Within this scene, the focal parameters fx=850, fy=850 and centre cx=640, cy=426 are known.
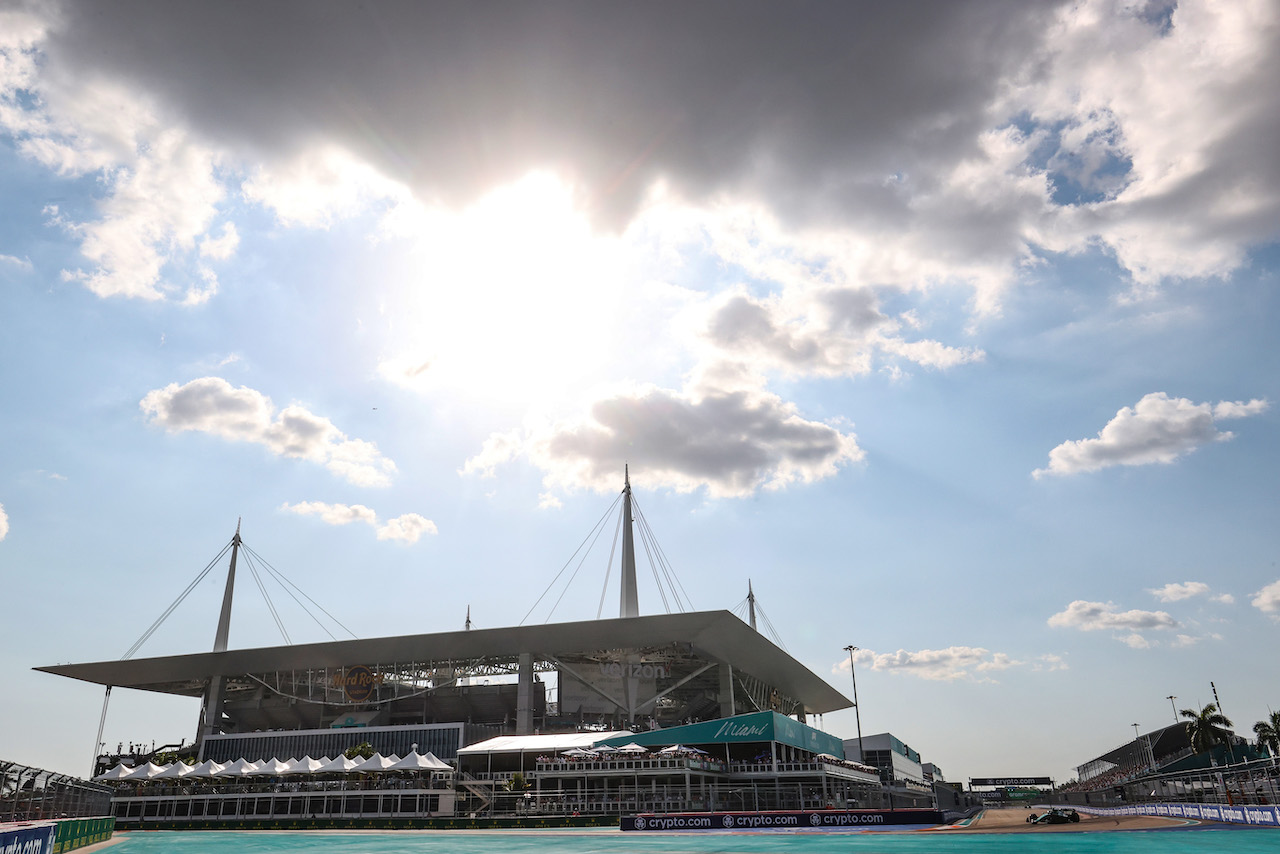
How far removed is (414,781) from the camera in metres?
65.1

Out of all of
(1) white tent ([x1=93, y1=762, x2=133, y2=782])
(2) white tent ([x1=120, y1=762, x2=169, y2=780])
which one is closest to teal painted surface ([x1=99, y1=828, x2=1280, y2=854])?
(2) white tent ([x1=120, y1=762, x2=169, y2=780])

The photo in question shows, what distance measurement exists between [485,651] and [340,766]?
2505 centimetres

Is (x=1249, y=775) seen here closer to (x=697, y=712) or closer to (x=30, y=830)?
(x=30, y=830)

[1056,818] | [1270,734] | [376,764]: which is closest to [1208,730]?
[1270,734]

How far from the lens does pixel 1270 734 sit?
9675 cm

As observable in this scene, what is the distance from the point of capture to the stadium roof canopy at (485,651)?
80.6 meters

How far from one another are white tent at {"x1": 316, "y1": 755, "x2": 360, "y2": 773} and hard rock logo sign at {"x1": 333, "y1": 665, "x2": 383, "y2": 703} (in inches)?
1245

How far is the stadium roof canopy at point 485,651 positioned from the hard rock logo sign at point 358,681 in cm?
151

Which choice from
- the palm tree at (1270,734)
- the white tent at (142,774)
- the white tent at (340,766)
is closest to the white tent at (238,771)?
the white tent at (142,774)

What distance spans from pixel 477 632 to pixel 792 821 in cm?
4839

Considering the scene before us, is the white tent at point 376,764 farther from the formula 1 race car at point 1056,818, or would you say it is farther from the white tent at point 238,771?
the formula 1 race car at point 1056,818

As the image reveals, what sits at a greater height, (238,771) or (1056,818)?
(238,771)

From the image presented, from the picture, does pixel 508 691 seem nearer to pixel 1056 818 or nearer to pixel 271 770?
pixel 271 770

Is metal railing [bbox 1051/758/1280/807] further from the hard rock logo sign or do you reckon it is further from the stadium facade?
the hard rock logo sign
